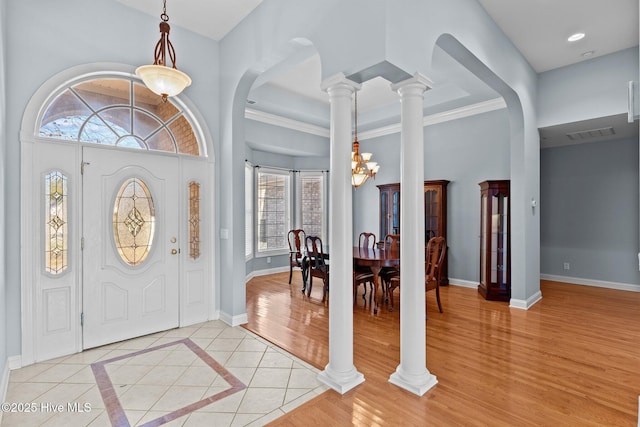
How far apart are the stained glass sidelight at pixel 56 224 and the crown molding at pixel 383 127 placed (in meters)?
3.48

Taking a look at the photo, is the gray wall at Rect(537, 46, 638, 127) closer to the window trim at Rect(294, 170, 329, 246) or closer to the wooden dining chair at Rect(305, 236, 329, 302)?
the wooden dining chair at Rect(305, 236, 329, 302)

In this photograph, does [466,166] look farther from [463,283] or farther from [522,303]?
[522,303]

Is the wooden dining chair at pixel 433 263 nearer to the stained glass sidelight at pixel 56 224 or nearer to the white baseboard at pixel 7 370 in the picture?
the stained glass sidelight at pixel 56 224

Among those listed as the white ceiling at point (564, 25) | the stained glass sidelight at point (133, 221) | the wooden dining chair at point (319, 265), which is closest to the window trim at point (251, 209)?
the wooden dining chair at point (319, 265)

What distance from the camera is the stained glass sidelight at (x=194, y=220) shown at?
3.92m

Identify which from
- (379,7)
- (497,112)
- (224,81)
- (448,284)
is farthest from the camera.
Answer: (448,284)

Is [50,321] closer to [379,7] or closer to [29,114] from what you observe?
[29,114]

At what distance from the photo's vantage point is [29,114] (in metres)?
2.89

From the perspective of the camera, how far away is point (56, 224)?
305 centimetres

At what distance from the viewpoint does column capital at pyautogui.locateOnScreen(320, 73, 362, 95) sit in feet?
8.08

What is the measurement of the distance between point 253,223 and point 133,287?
3406mm

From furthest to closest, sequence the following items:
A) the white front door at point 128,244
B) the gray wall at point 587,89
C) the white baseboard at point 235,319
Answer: the gray wall at point 587,89
the white baseboard at point 235,319
the white front door at point 128,244

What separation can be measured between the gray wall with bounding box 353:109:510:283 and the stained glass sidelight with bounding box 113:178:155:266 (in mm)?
4976

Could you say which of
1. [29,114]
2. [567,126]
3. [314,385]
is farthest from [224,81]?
[567,126]
